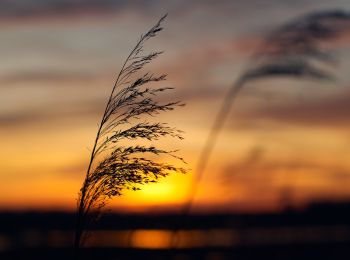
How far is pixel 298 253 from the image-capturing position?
2841 cm

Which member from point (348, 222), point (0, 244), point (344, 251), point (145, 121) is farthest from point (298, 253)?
point (145, 121)

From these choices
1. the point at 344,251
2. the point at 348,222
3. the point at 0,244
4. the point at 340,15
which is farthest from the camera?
the point at 348,222

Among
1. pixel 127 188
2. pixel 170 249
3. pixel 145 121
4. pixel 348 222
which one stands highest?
pixel 348 222

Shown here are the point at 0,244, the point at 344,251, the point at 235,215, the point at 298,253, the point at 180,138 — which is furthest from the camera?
the point at 0,244

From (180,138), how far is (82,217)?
0.98 metres

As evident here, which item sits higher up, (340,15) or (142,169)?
(340,15)

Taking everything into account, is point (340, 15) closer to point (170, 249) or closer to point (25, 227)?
point (170, 249)

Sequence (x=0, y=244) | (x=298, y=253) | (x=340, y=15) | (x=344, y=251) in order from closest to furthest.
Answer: (x=340, y=15) → (x=344, y=251) → (x=298, y=253) → (x=0, y=244)

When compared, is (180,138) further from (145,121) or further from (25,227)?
(25,227)

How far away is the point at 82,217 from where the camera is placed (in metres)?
7.61

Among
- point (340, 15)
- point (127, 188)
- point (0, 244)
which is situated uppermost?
point (0, 244)

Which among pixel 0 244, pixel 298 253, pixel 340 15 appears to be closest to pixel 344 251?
pixel 298 253

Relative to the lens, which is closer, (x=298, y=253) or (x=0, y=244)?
(x=298, y=253)

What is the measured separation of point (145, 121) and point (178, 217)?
3.28 feet
